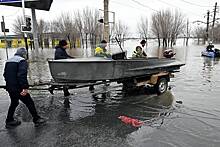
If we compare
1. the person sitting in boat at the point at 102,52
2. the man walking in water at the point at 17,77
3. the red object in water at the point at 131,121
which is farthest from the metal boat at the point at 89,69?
the red object in water at the point at 131,121

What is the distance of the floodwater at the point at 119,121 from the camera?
15.2ft

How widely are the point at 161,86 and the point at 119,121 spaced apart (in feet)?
11.0

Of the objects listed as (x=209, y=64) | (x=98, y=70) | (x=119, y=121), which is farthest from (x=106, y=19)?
(x=209, y=64)

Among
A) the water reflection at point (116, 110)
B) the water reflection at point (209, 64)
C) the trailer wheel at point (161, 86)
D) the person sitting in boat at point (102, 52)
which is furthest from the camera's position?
the water reflection at point (209, 64)

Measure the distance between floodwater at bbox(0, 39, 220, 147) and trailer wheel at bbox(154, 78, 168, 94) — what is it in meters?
0.18

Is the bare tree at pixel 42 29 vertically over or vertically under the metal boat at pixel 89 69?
over

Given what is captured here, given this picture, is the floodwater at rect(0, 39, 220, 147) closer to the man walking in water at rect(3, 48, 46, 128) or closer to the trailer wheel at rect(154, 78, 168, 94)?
the trailer wheel at rect(154, 78, 168, 94)

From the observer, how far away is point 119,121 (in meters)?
5.71

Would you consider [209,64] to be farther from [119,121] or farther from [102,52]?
[119,121]

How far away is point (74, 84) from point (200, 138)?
3418mm

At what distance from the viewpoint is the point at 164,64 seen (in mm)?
8773

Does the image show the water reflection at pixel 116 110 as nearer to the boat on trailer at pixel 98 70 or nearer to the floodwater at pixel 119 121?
the floodwater at pixel 119 121

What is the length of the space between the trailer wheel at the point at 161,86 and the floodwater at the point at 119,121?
0.18m

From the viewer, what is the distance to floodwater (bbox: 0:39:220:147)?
4641 mm
